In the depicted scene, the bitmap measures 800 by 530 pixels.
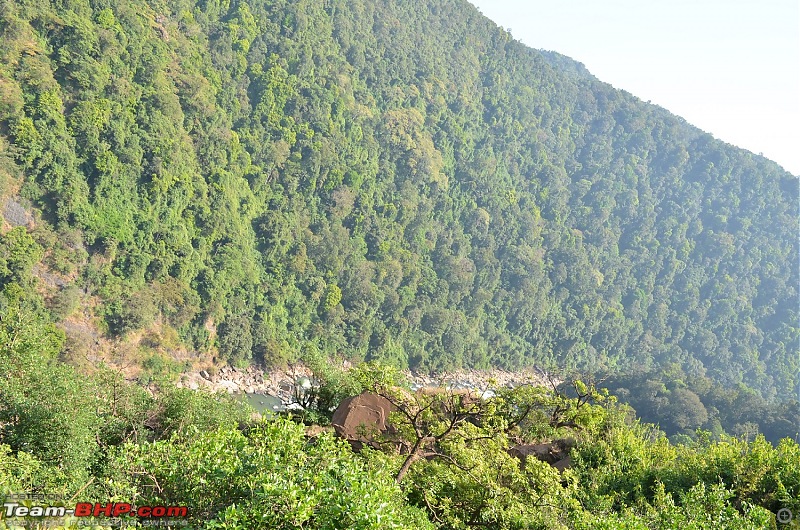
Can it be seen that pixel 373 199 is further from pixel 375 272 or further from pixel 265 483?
pixel 265 483

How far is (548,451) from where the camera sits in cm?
1852

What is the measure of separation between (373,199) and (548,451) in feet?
226

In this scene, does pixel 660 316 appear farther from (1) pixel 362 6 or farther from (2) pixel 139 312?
(2) pixel 139 312

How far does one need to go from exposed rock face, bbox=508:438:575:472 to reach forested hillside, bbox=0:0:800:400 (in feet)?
52.2

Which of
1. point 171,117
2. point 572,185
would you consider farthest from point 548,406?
point 572,185

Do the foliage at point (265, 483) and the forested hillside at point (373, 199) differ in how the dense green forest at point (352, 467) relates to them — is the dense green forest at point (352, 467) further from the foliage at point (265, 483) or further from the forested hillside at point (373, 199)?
the forested hillside at point (373, 199)

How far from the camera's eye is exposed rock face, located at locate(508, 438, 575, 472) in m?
18.2

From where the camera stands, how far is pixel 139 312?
50.3 m

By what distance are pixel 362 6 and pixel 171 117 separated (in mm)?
56248

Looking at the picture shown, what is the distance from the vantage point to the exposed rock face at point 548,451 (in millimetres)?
18219

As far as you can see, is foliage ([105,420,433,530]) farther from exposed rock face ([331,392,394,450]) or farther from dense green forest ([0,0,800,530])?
exposed rock face ([331,392,394,450])

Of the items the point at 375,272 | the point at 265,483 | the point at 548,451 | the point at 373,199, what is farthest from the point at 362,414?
the point at 373,199

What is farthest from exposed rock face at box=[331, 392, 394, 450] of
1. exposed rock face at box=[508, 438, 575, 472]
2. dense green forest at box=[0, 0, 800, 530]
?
exposed rock face at box=[508, 438, 575, 472]

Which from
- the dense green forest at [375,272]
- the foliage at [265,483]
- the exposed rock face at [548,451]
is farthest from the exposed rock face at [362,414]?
the foliage at [265,483]
